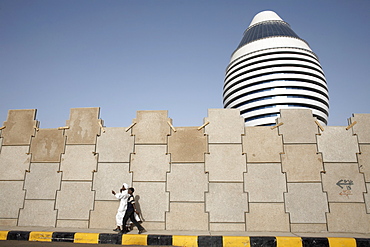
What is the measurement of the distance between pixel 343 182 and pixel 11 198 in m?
11.3

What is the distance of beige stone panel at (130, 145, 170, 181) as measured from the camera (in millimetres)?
8406

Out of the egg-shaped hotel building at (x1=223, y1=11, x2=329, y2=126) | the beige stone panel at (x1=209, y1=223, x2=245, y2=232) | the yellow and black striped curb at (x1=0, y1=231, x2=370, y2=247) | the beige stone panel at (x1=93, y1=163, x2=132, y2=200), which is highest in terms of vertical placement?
the egg-shaped hotel building at (x1=223, y1=11, x2=329, y2=126)

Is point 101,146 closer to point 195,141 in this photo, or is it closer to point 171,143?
point 171,143

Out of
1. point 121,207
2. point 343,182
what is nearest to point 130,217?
point 121,207

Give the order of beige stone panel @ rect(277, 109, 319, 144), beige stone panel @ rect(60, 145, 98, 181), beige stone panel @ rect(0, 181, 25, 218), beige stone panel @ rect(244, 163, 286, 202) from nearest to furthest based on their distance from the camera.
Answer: beige stone panel @ rect(244, 163, 286, 202)
beige stone panel @ rect(277, 109, 319, 144)
beige stone panel @ rect(0, 181, 25, 218)
beige stone panel @ rect(60, 145, 98, 181)

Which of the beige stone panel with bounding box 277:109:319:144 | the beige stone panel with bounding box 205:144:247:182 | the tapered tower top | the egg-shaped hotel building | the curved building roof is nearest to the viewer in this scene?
the beige stone panel with bounding box 205:144:247:182

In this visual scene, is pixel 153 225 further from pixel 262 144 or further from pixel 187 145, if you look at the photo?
pixel 262 144

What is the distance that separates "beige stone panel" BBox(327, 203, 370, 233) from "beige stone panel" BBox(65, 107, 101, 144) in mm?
8298

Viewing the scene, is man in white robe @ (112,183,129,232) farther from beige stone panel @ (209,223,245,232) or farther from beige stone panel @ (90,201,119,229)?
beige stone panel @ (209,223,245,232)

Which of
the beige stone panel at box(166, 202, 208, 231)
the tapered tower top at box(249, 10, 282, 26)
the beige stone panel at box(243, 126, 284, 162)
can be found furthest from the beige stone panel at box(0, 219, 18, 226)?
the tapered tower top at box(249, 10, 282, 26)

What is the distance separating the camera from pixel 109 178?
8.52m

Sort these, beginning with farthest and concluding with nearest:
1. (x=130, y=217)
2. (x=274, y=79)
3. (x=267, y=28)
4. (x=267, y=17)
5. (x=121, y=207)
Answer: (x=267, y=17)
(x=267, y=28)
(x=274, y=79)
(x=121, y=207)
(x=130, y=217)

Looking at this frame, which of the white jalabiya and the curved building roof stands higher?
the curved building roof

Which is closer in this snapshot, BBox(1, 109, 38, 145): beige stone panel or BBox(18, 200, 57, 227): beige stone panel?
BBox(18, 200, 57, 227): beige stone panel
